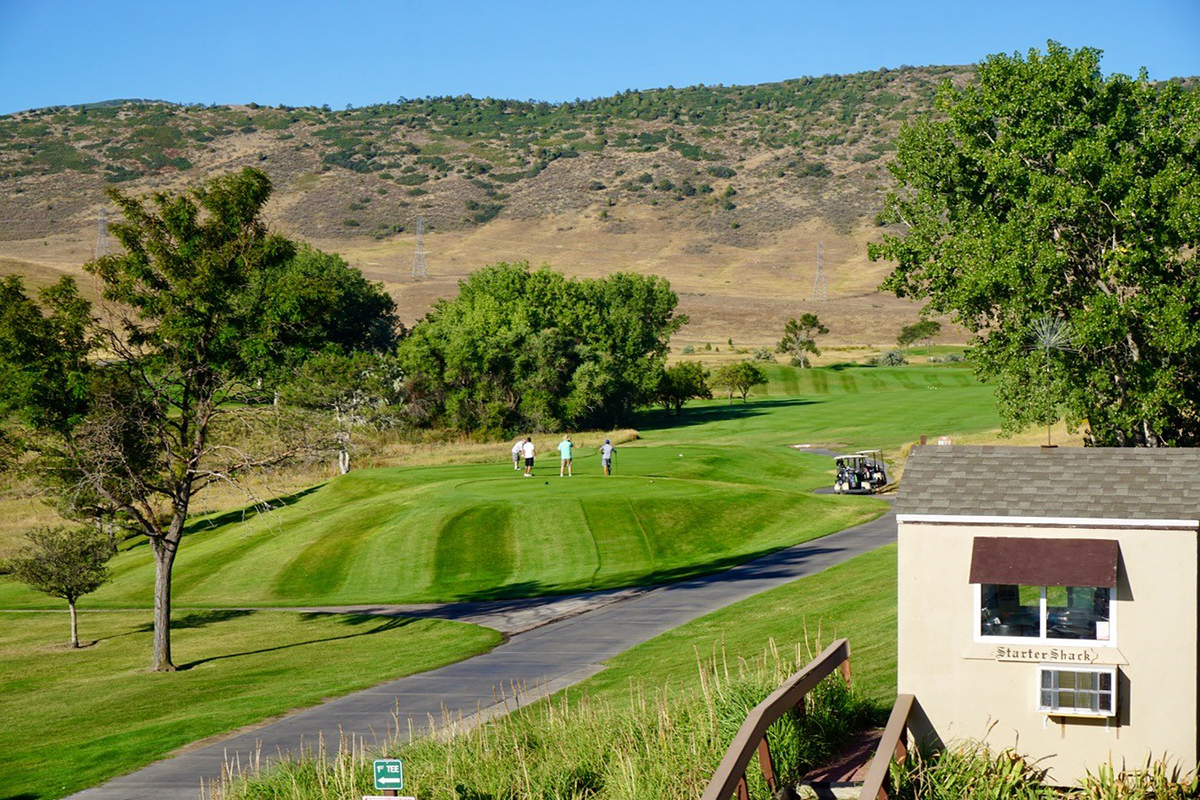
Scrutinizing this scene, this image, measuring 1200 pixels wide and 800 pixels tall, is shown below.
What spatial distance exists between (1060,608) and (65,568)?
87.9 feet

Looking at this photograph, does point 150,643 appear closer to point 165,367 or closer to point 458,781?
point 165,367

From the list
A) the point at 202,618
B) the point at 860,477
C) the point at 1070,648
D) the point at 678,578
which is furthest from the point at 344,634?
the point at 860,477

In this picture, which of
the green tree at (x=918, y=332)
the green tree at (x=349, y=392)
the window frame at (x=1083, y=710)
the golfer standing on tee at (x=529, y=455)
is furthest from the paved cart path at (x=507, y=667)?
the green tree at (x=918, y=332)

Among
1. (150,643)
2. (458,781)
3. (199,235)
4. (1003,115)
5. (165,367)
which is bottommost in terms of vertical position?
(150,643)

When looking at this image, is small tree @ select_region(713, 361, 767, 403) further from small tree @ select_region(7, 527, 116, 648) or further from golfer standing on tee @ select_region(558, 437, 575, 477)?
small tree @ select_region(7, 527, 116, 648)

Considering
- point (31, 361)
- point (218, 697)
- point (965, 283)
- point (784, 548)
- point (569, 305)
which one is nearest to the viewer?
point (218, 697)

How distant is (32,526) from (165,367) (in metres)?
31.4

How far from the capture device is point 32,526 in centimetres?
5478

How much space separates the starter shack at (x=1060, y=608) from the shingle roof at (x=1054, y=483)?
0.02m

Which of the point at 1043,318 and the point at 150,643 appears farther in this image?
the point at 150,643

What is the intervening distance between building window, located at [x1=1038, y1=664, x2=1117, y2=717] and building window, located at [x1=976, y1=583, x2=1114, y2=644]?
32 cm

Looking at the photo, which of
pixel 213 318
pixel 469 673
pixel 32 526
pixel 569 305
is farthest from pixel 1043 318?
pixel 569 305

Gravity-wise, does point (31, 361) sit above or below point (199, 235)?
below

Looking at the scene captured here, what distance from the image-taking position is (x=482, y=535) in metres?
38.6
